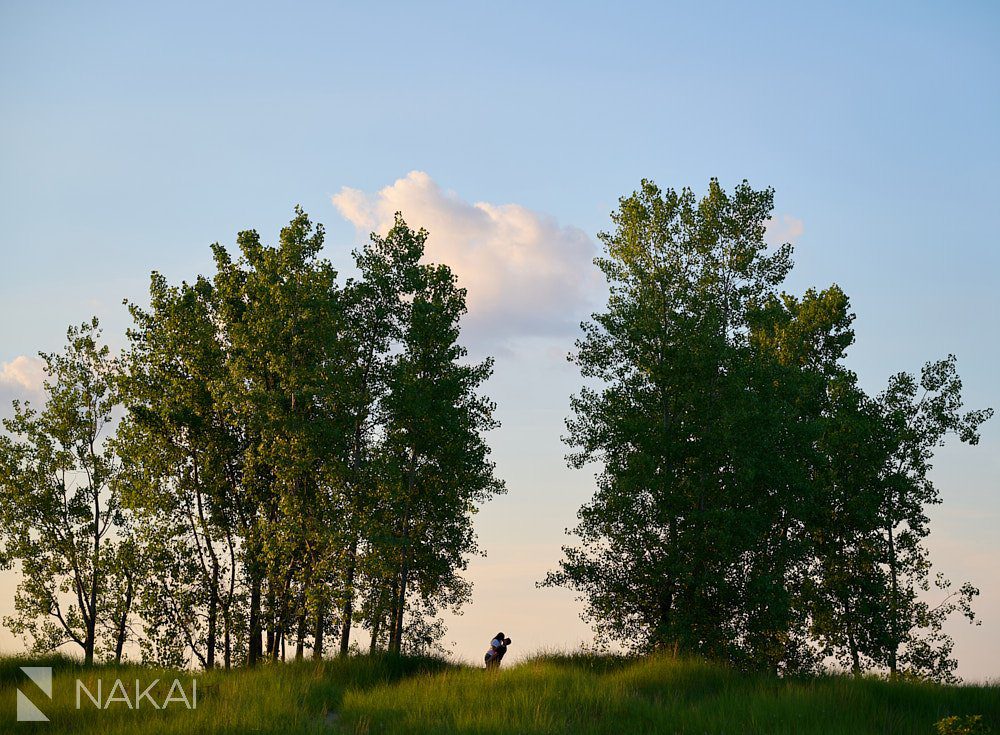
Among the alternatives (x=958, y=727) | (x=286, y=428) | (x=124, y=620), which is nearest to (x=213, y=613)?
(x=124, y=620)

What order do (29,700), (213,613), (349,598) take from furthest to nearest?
(213,613), (349,598), (29,700)

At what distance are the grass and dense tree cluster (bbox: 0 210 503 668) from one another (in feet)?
23.6

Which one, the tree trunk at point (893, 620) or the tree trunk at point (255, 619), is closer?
the tree trunk at point (255, 619)

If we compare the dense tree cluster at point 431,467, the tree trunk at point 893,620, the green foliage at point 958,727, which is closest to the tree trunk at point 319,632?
the dense tree cluster at point 431,467

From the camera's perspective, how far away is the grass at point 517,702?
20531mm

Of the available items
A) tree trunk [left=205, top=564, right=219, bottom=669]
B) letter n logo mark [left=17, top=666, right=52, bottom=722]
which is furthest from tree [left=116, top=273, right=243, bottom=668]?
letter n logo mark [left=17, top=666, right=52, bottom=722]

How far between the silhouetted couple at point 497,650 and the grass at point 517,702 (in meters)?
2.61

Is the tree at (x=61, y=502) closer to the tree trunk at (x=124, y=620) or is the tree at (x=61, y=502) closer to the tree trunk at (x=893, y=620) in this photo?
the tree trunk at (x=124, y=620)

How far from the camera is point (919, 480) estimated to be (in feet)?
133

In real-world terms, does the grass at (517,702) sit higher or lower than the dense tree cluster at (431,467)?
lower

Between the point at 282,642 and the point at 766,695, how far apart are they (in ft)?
66.7

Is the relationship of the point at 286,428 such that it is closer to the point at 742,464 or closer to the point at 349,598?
the point at 349,598

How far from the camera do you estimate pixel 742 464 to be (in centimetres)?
3256

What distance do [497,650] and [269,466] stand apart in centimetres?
1225
